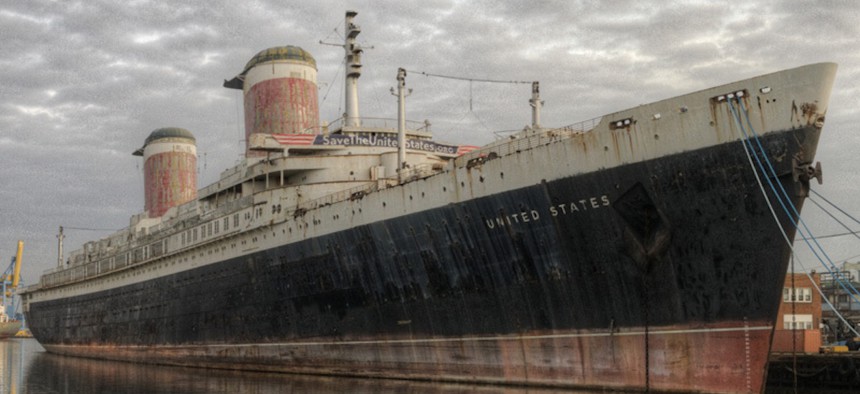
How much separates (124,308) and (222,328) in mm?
12813

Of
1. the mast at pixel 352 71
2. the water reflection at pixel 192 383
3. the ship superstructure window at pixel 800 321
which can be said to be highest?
the mast at pixel 352 71

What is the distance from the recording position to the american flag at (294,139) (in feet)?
95.7

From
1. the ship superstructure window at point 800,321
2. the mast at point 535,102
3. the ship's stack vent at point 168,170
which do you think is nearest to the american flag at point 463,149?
the mast at point 535,102

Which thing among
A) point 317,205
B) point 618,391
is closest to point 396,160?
point 317,205

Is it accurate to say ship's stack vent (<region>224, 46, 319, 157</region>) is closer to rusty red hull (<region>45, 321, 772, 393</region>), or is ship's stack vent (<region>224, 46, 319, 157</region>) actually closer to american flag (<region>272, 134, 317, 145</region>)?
american flag (<region>272, 134, 317, 145</region>)

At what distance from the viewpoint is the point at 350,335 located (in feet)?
81.6

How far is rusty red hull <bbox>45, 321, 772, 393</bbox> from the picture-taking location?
1675cm

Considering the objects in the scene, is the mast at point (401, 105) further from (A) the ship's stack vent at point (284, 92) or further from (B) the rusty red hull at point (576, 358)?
(A) the ship's stack vent at point (284, 92)

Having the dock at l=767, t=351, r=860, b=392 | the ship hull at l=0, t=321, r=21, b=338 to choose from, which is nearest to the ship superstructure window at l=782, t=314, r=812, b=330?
the dock at l=767, t=351, r=860, b=392

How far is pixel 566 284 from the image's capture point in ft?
62.6

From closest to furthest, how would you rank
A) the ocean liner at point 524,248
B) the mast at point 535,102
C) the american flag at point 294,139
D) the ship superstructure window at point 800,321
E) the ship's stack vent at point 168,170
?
the ocean liner at point 524,248, the mast at point 535,102, the american flag at point 294,139, the ship superstructure window at point 800,321, the ship's stack vent at point 168,170

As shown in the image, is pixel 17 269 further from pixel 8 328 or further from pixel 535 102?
pixel 535 102

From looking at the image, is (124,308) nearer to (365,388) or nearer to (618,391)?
(365,388)

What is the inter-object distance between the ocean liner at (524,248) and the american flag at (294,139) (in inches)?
3.8
